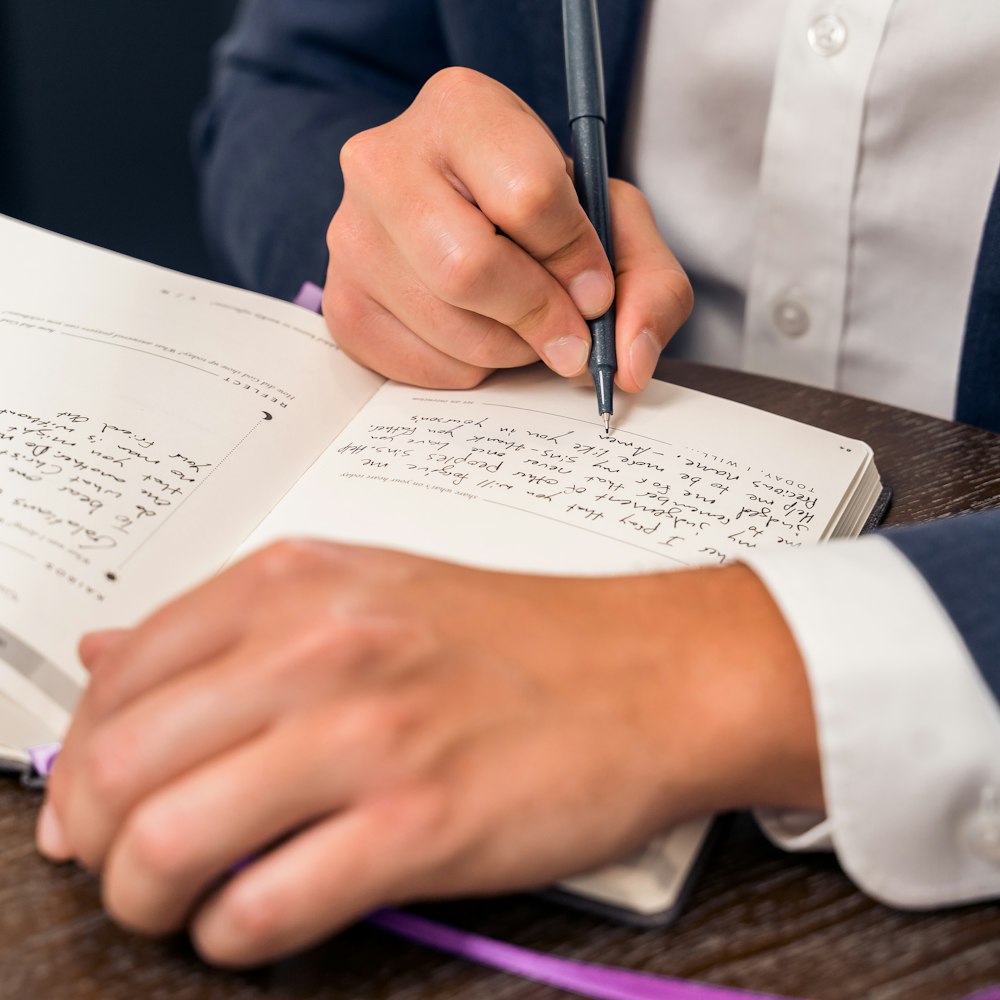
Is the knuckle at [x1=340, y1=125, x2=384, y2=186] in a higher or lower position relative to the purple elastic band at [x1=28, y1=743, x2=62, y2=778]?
higher

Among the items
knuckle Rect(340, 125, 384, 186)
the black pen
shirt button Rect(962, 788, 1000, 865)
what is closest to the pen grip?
the black pen

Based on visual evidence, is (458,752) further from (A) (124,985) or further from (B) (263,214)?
(B) (263,214)

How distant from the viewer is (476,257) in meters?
0.53

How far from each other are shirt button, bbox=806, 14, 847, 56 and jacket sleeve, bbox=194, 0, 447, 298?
1.13 feet

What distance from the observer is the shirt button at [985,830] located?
Result: 35 centimetres

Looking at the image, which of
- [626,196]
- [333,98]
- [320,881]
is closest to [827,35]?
[626,196]

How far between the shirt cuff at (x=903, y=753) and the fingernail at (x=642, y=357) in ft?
0.73

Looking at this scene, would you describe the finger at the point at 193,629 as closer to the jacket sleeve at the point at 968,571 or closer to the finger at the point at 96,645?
the finger at the point at 96,645

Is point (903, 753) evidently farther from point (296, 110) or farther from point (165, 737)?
point (296, 110)

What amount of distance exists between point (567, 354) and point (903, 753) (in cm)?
28

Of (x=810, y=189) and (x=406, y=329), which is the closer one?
(x=406, y=329)

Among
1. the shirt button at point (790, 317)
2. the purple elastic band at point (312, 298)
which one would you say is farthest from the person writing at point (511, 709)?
the shirt button at point (790, 317)

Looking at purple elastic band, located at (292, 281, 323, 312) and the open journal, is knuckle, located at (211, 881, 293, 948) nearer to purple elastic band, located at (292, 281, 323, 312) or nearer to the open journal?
the open journal

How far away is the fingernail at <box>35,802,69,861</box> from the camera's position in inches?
14.0
